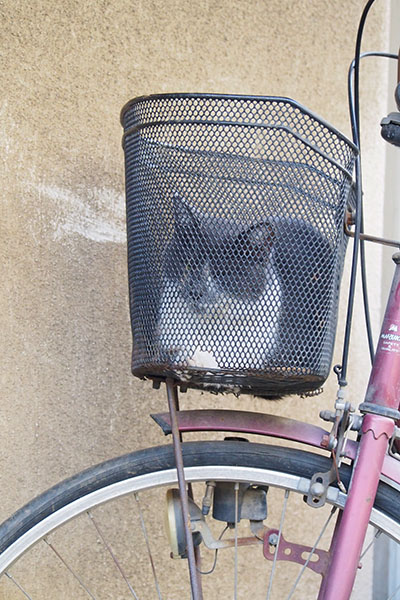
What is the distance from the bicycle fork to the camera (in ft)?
3.68

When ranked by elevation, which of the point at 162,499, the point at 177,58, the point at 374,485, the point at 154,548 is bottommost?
the point at 154,548

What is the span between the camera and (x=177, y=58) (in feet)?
6.29

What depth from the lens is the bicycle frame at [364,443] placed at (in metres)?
1.12

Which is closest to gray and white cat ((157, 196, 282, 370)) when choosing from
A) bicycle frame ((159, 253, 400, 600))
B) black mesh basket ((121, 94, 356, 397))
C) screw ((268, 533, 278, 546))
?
black mesh basket ((121, 94, 356, 397))

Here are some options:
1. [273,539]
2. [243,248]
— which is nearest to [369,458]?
[273,539]

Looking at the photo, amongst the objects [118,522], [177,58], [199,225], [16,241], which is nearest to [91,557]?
[118,522]

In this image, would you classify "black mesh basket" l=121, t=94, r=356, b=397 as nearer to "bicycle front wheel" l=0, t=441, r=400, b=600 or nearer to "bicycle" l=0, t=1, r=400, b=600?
"bicycle" l=0, t=1, r=400, b=600

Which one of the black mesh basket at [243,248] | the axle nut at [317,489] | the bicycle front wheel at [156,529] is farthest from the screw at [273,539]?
the black mesh basket at [243,248]

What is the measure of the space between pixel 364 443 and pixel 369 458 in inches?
0.9

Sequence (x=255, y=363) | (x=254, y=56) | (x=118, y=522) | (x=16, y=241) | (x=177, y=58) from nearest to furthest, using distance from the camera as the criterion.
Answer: (x=255, y=363) < (x=16, y=241) < (x=118, y=522) < (x=177, y=58) < (x=254, y=56)

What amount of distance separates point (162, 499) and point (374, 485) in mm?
822

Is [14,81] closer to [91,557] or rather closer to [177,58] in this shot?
[177,58]

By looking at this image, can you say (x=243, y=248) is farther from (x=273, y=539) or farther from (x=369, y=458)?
(x=273, y=539)

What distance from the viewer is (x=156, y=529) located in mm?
1845
